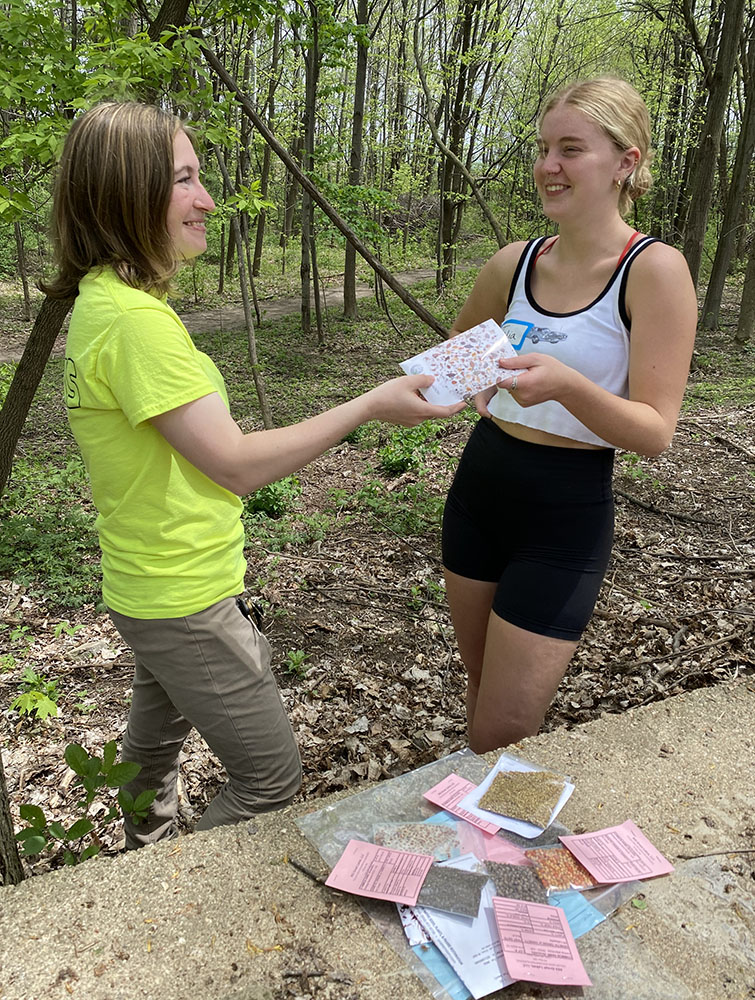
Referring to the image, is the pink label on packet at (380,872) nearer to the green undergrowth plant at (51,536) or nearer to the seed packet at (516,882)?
the seed packet at (516,882)

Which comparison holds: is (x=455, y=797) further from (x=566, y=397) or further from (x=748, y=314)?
(x=748, y=314)

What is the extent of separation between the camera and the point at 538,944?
1385 mm

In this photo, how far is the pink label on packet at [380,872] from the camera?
1.49 m

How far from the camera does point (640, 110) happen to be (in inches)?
74.0

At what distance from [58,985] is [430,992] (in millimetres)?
718

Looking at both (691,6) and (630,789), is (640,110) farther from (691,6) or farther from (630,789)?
(691,6)

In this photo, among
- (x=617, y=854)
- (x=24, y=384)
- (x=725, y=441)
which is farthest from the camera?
(x=725, y=441)

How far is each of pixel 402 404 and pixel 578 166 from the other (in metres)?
0.83

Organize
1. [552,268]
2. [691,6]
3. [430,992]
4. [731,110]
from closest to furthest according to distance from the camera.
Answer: [430,992]
[552,268]
[691,6]
[731,110]

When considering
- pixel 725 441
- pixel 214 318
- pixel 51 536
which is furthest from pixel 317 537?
pixel 214 318

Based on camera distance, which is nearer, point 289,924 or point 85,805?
point 289,924

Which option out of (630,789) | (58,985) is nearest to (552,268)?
(630,789)

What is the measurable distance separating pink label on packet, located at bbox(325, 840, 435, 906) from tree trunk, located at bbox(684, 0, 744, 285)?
10.1 meters

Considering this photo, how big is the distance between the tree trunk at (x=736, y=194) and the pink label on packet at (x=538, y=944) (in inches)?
500
